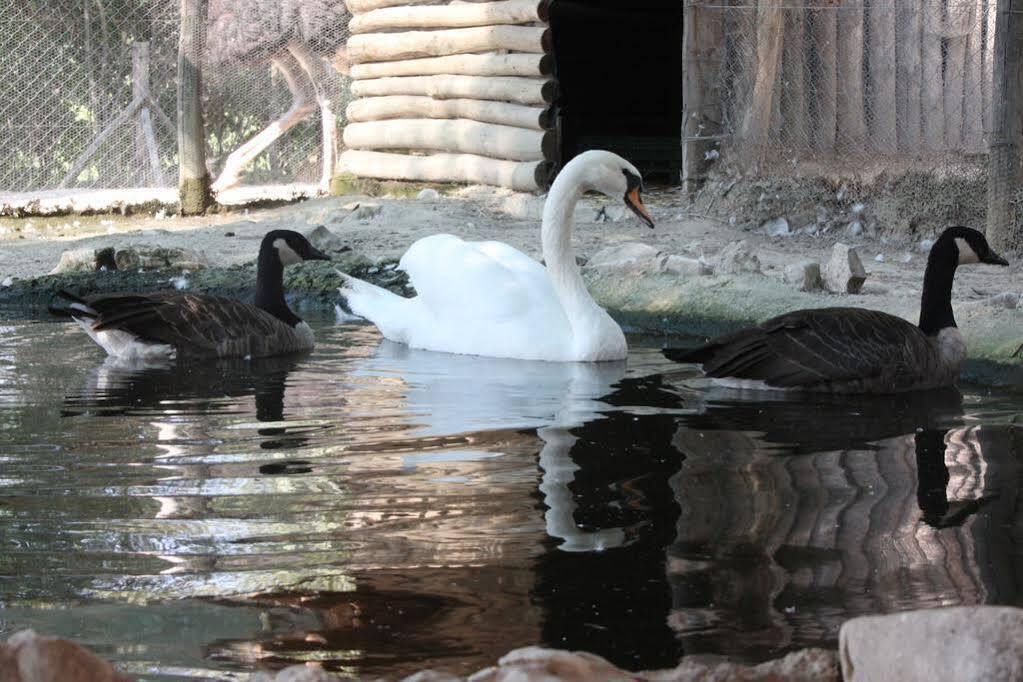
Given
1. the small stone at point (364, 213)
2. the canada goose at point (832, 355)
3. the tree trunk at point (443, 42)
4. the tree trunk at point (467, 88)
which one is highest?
the tree trunk at point (443, 42)

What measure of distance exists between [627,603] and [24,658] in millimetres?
1683

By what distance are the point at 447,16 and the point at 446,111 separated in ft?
3.51

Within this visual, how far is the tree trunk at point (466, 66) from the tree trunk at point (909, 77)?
14.2ft

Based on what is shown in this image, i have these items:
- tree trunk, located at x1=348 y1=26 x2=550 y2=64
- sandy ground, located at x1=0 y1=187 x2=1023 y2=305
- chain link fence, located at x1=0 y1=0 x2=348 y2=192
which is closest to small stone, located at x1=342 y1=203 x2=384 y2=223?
sandy ground, located at x1=0 y1=187 x2=1023 y2=305

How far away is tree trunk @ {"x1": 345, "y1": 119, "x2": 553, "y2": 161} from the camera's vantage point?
597 inches

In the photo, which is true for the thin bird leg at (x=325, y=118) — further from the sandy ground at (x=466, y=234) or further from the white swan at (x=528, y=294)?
the white swan at (x=528, y=294)

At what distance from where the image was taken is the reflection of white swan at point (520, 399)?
490 centimetres

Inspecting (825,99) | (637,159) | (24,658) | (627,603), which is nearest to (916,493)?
(627,603)

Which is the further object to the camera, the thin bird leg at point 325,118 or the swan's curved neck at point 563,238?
the thin bird leg at point 325,118

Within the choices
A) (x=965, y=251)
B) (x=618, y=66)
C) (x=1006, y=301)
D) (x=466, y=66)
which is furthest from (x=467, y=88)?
(x=965, y=251)

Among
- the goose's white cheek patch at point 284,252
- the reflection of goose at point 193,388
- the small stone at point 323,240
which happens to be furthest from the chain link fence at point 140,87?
the reflection of goose at point 193,388

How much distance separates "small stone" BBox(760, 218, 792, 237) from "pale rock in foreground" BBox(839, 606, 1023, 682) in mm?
9982

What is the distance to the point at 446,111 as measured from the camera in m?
16.5

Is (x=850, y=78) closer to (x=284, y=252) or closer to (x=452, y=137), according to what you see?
(x=452, y=137)
